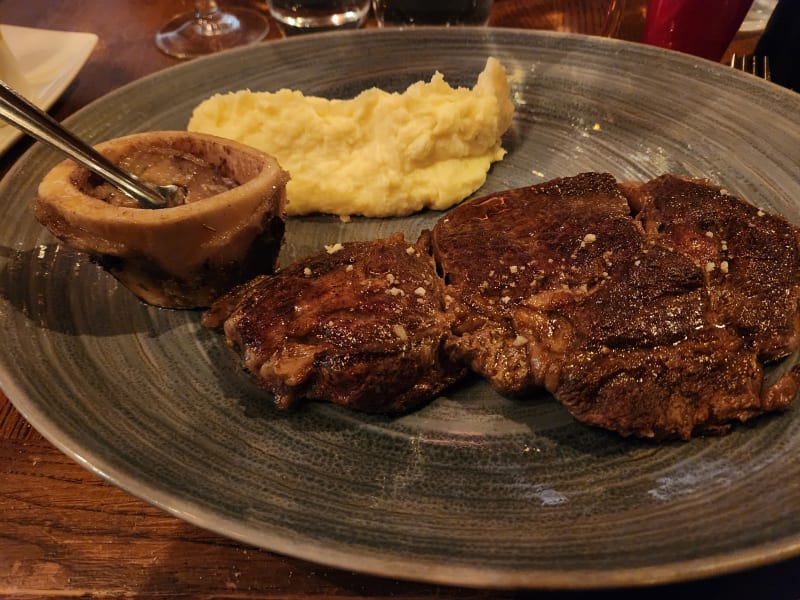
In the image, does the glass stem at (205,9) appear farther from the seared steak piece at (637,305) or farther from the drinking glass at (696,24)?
the seared steak piece at (637,305)

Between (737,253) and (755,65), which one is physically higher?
(755,65)

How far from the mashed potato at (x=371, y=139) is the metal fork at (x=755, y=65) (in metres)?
1.98

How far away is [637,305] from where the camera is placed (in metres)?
2.15

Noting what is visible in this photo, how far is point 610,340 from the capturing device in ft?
6.88

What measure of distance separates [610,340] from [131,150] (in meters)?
2.18

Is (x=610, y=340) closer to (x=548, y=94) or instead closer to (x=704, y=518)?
(x=704, y=518)

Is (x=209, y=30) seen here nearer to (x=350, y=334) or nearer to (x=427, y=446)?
(x=350, y=334)

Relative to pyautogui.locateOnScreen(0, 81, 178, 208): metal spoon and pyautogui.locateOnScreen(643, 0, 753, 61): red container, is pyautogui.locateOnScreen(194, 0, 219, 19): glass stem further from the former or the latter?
pyautogui.locateOnScreen(643, 0, 753, 61): red container

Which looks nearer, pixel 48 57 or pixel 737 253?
pixel 737 253

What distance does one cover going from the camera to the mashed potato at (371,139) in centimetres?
317

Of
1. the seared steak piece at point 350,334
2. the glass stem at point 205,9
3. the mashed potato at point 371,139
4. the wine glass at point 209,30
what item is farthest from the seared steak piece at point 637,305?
the glass stem at point 205,9

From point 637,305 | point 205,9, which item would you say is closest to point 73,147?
point 637,305

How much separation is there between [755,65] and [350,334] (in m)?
3.67

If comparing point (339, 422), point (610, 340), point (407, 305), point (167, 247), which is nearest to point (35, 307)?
point (167, 247)
